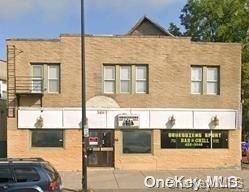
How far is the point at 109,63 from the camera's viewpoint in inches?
1156

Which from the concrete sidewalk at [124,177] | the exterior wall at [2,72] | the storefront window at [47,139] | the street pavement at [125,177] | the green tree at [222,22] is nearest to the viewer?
the street pavement at [125,177]

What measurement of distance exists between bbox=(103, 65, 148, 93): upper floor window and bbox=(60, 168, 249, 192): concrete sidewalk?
4185 millimetres

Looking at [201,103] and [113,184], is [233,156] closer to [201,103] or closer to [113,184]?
[201,103]

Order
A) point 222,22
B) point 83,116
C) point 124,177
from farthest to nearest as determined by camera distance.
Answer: point 222,22, point 124,177, point 83,116

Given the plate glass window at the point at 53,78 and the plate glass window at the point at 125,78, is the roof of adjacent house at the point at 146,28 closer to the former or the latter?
the plate glass window at the point at 125,78

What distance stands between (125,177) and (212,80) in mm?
7498

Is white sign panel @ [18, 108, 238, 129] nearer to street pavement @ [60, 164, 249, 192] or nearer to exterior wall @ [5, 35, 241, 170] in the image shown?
exterior wall @ [5, 35, 241, 170]

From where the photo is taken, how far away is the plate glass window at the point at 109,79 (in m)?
29.5

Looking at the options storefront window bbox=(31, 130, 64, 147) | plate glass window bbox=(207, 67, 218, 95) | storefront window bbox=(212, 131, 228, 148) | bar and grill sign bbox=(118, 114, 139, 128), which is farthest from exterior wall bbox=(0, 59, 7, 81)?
storefront window bbox=(212, 131, 228, 148)

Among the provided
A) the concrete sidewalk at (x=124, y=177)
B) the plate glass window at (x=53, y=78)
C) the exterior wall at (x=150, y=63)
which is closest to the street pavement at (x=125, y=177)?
the concrete sidewalk at (x=124, y=177)

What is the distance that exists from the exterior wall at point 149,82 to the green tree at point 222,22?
521 inches

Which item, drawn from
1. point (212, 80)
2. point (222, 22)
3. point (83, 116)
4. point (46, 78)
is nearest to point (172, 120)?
point (212, 80)

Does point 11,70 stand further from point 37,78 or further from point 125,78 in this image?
point 125,78

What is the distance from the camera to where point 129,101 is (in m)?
29.5
